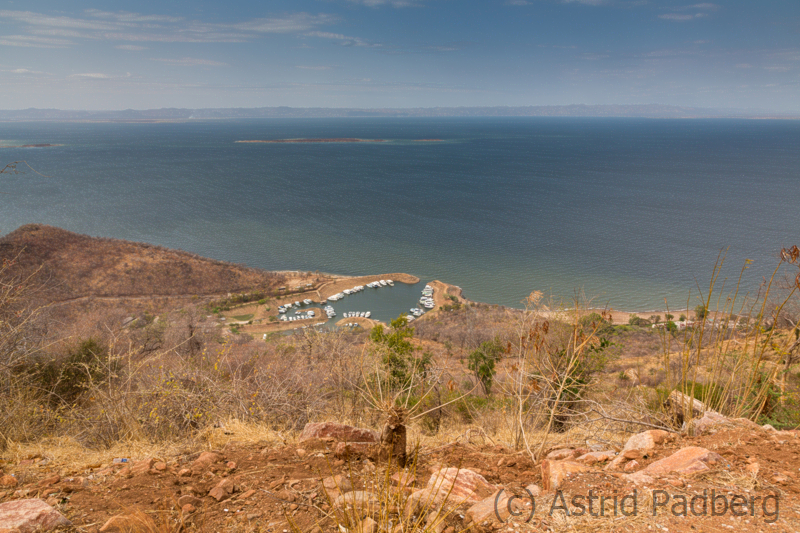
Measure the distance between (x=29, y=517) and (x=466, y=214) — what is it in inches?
2620

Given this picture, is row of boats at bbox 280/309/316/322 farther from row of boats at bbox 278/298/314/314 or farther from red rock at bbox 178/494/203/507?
red rock at bbox 178/494/203/507

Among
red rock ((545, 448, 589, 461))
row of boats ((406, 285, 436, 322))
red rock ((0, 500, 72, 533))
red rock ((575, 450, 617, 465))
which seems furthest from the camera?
row of boats ((406, 285, 436, 322))

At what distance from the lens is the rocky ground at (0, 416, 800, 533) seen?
3088 millimetres

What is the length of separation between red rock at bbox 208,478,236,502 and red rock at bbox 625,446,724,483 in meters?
3.47

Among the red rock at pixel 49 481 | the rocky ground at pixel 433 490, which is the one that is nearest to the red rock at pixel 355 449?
the rocky ground at pixel 433 490

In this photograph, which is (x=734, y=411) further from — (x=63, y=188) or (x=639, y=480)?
(x=63, y=188)

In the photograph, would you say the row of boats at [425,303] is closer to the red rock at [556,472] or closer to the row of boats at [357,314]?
the row of boats at [357,314]

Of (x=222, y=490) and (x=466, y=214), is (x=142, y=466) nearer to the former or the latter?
(x=222, y=490)

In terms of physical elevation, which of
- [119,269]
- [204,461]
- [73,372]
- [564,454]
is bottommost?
[119,269]

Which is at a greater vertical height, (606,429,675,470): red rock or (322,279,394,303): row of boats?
(606,429,675,470): red rock

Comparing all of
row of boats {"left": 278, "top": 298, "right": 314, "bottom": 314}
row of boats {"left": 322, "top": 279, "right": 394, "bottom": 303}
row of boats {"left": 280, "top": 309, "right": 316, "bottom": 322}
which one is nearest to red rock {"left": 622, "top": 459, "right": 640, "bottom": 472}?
row of boats {"left": 280, "top": 309, "right": 316, "bottom": 322}

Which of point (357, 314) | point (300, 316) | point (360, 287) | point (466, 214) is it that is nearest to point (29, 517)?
point (300, 316)

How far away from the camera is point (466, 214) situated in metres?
67.6

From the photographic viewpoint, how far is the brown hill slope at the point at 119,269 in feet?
130
